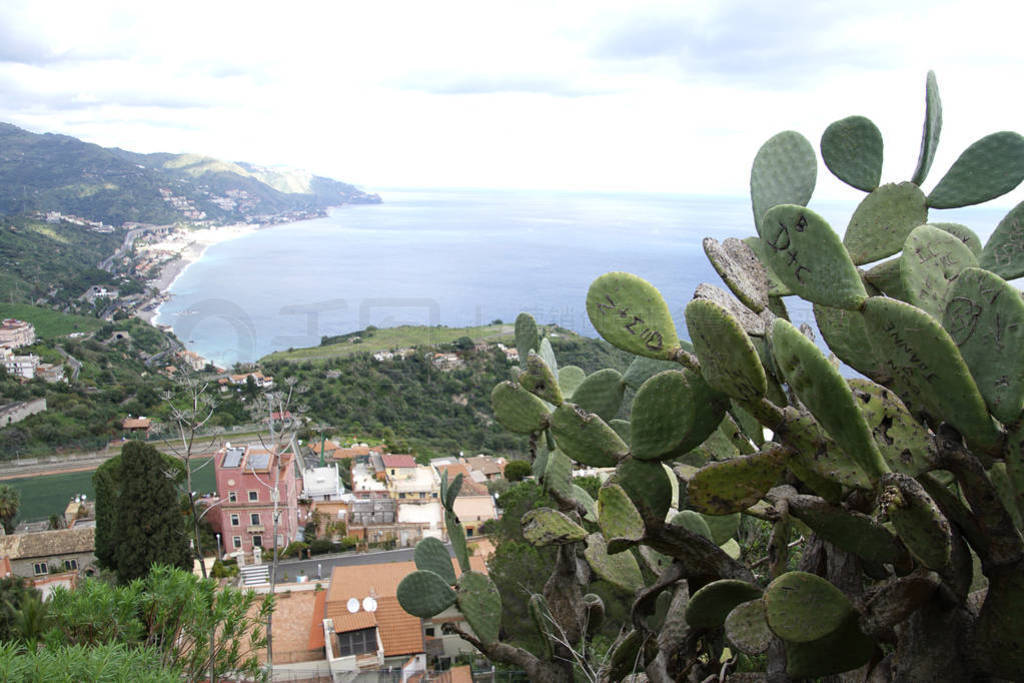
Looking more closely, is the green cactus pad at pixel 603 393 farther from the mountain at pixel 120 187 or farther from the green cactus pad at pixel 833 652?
the mountain at pixel 120 187

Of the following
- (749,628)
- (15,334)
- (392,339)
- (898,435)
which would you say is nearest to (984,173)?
(898,435)

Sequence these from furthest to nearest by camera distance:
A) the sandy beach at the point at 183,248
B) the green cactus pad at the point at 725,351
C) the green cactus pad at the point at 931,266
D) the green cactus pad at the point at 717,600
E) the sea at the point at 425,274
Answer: the sandy beach at the point at 183,248 < the sea at the point at 425,274 < the green cactus pad at the point at 717,600 < the green cactus pad at the point at 931,266 < the green cactus pad at the point at 725,351

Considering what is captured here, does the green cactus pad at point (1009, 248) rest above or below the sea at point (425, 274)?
above

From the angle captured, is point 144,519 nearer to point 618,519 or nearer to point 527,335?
point 527,335

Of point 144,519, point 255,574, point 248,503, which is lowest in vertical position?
point 255,574

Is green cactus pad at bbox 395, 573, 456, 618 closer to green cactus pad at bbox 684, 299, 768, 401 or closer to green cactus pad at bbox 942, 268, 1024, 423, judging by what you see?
green cactus pad at bbox 684, 299, 768, 401

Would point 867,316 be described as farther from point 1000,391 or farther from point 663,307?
point 663,307

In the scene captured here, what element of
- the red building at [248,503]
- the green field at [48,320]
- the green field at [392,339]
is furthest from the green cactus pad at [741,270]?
the green field at [48,320]
